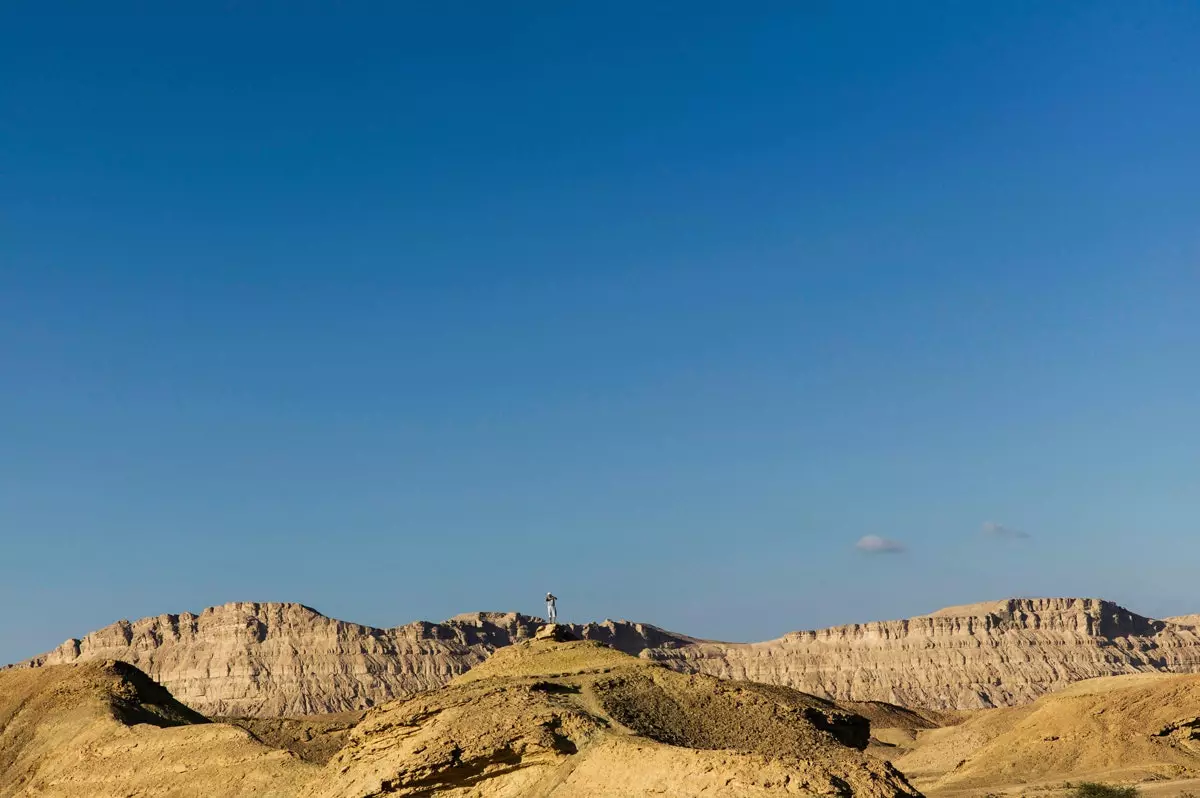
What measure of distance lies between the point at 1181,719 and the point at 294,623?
427ft

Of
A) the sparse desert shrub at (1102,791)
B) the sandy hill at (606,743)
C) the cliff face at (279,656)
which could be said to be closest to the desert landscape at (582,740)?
the sandy hill at (606,743)

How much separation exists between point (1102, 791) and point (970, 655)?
13290cm

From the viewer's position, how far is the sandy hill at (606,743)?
27297 millimetres

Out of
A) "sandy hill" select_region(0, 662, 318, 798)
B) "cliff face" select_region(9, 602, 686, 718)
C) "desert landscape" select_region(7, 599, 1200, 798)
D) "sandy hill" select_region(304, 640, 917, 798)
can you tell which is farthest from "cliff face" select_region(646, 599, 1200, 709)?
"sandy hill" select_region(304, 640, 917, 798)

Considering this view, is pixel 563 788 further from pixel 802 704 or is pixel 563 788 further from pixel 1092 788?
pixel 1092 788

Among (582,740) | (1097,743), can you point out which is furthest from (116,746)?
(1097,743)

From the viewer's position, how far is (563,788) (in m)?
30.6

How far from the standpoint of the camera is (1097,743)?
62719mm

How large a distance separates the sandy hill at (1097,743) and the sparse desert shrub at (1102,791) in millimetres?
4121

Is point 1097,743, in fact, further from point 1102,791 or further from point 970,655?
point 970,655

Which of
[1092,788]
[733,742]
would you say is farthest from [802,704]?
[1092,788]

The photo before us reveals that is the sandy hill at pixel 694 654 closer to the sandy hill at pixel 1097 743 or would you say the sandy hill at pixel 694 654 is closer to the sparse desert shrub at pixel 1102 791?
the sandy hill at pixel 1097 743

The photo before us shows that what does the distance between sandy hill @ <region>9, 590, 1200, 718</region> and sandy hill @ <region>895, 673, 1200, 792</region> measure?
325ft

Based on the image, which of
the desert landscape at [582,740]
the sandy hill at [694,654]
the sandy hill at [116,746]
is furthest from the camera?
the sandy hill at [694,654]
